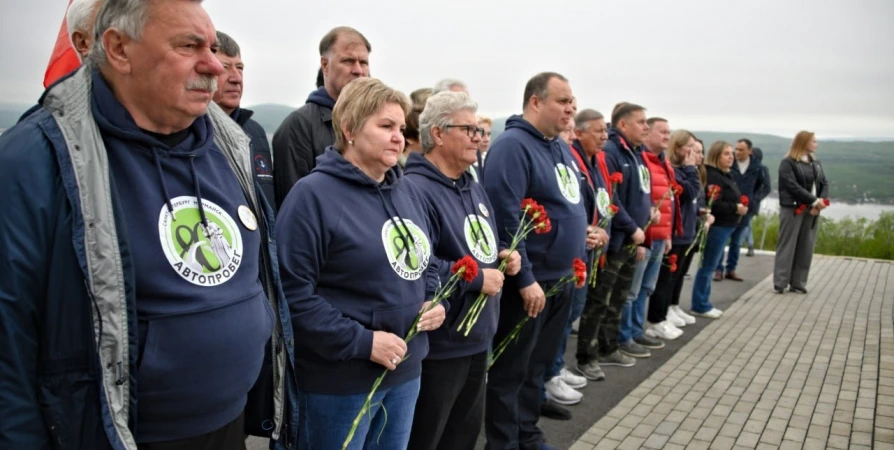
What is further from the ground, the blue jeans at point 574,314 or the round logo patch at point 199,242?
the round logo patch at point 199,242

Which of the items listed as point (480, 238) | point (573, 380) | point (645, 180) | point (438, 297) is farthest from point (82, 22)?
point (645, 180)

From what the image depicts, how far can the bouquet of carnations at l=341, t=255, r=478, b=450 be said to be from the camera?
2.34 metres

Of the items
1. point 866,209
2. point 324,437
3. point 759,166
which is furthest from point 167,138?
point 866,209

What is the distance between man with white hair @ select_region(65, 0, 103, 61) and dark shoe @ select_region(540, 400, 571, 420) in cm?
373

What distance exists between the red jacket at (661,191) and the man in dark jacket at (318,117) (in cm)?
333

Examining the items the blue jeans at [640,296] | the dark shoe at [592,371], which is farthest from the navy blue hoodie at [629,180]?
the dark shoe at [592,371]

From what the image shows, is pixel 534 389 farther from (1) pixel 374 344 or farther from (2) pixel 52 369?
(2) pixel 52 369

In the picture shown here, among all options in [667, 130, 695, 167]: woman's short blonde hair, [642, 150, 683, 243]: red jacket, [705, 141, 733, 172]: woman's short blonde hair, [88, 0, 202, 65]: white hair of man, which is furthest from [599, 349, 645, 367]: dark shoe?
[88, 0, 202, 65]: white hair of man

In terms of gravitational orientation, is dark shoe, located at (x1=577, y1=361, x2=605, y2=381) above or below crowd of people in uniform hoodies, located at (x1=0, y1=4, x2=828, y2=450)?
below

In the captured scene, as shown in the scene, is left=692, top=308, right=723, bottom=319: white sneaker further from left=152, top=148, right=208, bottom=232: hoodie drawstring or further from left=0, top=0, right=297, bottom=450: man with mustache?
left=152, top=148, right=208, bottom=232: hoodie drawstring

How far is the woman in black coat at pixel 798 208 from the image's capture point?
9414 millimetres

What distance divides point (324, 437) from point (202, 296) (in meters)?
1.02

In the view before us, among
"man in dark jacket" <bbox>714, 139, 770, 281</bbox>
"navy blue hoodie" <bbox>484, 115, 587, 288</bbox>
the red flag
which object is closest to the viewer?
the red flag

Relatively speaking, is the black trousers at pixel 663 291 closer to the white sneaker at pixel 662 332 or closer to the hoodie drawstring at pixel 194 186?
the white sneaker at pixel 662 332
